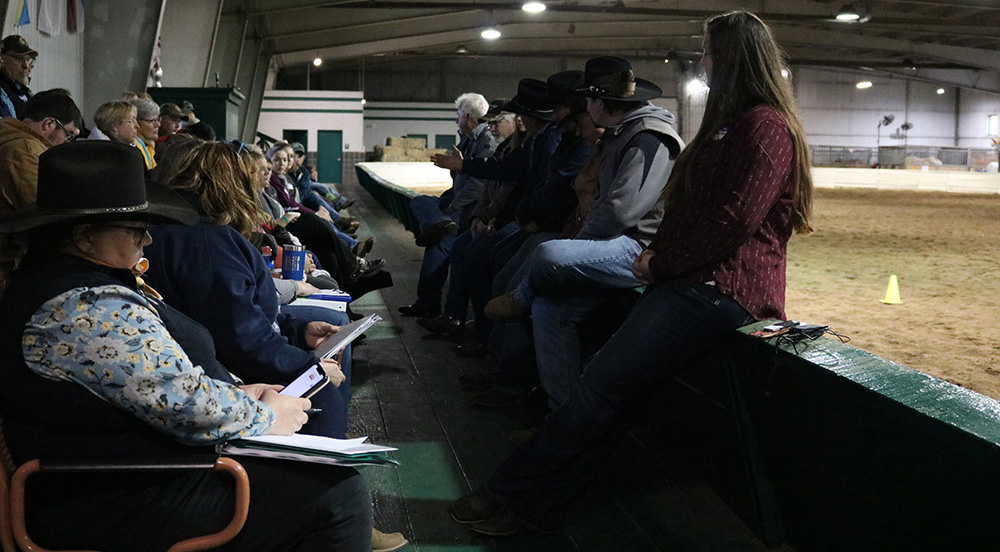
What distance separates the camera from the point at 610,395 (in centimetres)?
289

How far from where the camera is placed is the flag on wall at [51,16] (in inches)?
354

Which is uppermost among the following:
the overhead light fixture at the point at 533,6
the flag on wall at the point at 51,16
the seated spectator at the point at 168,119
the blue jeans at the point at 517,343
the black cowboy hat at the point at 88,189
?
the overhead light fixture at the point at 533,6

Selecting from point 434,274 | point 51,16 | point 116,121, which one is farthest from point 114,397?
point 51,16

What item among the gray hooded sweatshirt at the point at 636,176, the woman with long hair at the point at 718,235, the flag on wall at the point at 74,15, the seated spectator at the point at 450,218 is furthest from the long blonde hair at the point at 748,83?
the flag on wall at the point at 74,15

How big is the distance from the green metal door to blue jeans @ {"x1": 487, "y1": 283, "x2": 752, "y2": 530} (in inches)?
1374

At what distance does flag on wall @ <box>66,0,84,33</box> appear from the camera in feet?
32.9

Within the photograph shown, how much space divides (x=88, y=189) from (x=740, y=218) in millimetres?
1658

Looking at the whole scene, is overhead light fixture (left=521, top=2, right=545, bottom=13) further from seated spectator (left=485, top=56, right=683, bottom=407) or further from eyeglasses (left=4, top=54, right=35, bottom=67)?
seated spectator (left=485, top=56, right=683, bottom=407)

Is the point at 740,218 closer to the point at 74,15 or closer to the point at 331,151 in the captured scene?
the point at 74,15

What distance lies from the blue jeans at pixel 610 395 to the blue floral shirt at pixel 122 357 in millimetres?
1348

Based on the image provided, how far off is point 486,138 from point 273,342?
4.75 m

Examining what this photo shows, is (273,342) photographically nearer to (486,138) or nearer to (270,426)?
(270,426)

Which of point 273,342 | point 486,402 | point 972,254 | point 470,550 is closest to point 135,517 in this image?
point 273,342

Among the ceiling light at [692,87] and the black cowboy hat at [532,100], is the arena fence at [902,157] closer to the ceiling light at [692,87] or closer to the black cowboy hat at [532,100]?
the ceiling light at [692,87]
